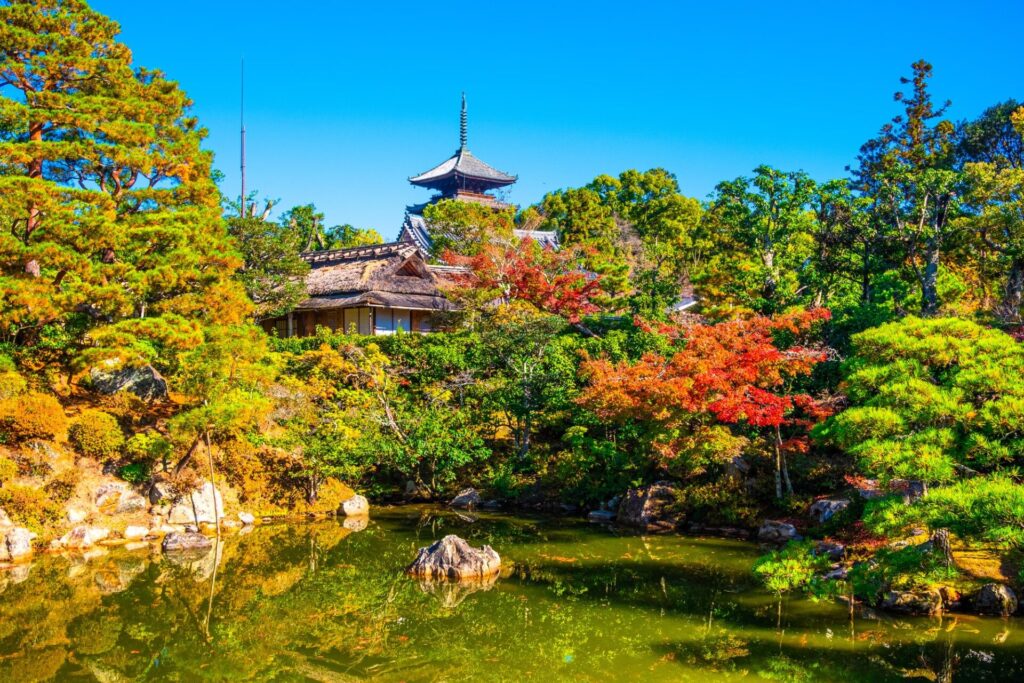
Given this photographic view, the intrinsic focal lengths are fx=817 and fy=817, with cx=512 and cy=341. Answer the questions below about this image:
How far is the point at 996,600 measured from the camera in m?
10.2

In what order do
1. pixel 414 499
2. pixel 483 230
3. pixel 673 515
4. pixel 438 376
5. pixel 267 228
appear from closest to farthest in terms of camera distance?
pixel 673 515 < pixel 414 499 < pixel 438 376 < pixel 267 228 < pixel 483 230

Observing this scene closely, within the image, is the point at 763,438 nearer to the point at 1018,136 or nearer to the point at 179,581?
the point at 179,581

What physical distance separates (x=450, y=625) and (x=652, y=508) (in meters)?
7.18

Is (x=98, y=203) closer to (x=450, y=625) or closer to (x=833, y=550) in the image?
(x=450, y=625)

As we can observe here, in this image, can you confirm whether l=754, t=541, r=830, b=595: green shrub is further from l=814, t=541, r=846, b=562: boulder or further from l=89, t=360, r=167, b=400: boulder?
l=89, t=360, r=167, b=400: boulder

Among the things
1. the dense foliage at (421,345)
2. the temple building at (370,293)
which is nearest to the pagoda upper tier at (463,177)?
the temple building at (370,293)

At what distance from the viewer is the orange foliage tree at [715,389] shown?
49.2 ft

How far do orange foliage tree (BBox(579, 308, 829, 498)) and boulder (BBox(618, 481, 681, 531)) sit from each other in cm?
84

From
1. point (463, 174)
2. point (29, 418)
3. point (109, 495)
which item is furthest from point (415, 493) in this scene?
point (463, 174)

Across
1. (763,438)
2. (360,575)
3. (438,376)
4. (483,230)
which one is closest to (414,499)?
(438,376)

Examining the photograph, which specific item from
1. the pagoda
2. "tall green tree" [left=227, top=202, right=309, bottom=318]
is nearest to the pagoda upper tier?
the pagoda

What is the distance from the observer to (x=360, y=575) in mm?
12406

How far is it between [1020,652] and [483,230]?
22636 millimetres

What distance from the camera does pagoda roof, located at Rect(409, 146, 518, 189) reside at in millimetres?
48500
